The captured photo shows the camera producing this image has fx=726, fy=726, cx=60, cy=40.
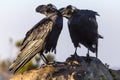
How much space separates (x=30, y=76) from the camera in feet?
65.3

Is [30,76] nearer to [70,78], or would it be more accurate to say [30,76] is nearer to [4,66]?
[70,78]

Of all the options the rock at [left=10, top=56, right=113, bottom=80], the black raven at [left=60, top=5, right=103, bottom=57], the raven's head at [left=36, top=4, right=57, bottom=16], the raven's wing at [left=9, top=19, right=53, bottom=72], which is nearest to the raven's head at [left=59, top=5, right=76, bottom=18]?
the black raven at [left=60, top=5, right=103, bottom=57]

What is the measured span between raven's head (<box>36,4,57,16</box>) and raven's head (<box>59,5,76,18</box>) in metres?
0.27

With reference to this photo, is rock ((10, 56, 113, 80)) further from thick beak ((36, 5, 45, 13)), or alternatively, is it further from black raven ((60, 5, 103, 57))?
thick beak ((36, 5, 45, 13))

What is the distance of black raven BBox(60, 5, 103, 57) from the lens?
20156 millimetres

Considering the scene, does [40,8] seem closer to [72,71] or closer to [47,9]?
[47,9]

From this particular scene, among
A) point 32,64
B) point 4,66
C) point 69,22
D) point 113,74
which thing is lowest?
point 4,66

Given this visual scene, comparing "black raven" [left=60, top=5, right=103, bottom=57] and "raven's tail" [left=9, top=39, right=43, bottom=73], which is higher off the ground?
"black raven" [left=60, top=5, right=103, bottom=57]

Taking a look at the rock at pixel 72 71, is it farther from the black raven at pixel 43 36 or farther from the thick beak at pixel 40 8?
the thick beak at pixel 40 8

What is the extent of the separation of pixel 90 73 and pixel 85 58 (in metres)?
0.81

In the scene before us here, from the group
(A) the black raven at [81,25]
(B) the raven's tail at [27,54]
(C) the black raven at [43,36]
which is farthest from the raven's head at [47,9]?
(B) the raven's tail at [27,54]

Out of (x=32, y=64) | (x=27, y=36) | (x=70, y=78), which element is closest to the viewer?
(x=70, y=78)

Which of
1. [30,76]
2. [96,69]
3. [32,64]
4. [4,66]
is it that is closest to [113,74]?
[96,69]

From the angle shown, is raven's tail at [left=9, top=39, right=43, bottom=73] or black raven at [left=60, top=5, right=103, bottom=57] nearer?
black raven at [left=60, top=5, right=103, bottom=57]
